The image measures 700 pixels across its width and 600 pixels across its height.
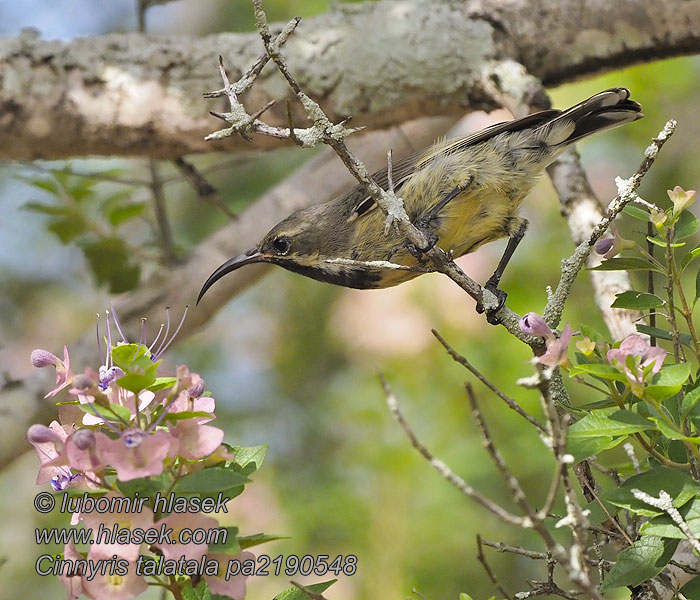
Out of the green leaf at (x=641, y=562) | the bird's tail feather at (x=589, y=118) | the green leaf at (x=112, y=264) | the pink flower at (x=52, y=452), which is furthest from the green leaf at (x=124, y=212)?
the green leaf at (x=641, y=562)

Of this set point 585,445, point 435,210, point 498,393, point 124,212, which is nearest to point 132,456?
point 498,393

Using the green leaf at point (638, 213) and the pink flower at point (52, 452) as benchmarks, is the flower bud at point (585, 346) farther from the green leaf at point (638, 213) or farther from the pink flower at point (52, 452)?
the pink flower at point (52, 452)

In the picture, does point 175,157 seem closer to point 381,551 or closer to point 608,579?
point 381,551

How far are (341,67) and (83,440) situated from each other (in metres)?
2.42

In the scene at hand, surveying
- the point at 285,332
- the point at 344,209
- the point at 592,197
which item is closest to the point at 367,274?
the point at 344,209

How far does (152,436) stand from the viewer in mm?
1391

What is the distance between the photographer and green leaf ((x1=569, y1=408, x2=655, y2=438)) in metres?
1.45

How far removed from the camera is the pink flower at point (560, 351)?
1.56 m

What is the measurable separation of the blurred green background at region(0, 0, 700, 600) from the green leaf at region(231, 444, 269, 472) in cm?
125

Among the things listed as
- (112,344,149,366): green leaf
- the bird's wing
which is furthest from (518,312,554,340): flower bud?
the bird's wing

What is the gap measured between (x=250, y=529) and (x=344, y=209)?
174cm

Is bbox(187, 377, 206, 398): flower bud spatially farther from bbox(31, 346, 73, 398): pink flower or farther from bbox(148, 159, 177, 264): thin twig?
bbox(148, 159, 177, 264): thin twig

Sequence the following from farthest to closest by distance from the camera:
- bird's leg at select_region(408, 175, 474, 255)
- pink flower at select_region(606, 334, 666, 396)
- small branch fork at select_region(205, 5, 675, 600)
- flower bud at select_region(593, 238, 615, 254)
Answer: bird's leg at select_region(408, 175, 474, 255), flower bud at select_region(593, 238, 615, 254), pink flower at select_region(606, 334, 666, 396), small branch fork at select_region(205, 5, 675, 600)

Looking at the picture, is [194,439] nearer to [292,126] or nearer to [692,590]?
[292,126]
